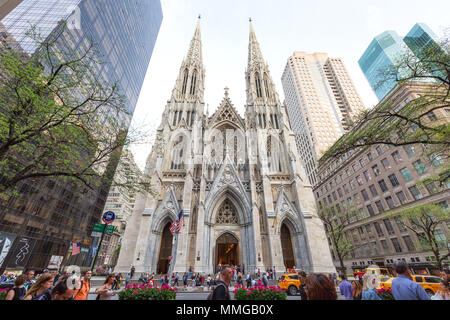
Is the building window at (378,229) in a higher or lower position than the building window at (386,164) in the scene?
lower

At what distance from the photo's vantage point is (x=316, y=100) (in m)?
72.2

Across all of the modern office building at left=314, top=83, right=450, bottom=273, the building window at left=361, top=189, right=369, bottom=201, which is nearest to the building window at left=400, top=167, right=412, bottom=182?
the modern office building at left=314, top=83, right=450, bottom=273

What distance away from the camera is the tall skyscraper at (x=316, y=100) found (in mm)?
61938

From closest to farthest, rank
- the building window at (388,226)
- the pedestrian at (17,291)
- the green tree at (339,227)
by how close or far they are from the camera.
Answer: the pedestrian at (17,291), the green tree at (339,227), the building window at (388,226)

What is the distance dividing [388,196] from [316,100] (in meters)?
51.6

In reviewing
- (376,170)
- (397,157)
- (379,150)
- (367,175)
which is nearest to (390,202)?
(376,170)

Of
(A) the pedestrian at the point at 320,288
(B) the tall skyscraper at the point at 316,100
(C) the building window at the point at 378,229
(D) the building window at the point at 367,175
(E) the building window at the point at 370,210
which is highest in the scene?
(B) the tall skyscraper at the point at 316,100

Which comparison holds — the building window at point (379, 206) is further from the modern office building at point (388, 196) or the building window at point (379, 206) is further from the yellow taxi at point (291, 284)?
the yellow taxi at point (291, 284)

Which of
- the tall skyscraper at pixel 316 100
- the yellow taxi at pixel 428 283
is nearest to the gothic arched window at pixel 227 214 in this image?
the yellow taxi at pixel 428 283

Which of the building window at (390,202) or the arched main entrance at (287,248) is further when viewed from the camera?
the building window at (390,202)

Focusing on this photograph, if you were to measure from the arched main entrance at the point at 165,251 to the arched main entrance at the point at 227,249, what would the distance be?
18.0 ft

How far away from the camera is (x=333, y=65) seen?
86.8m
